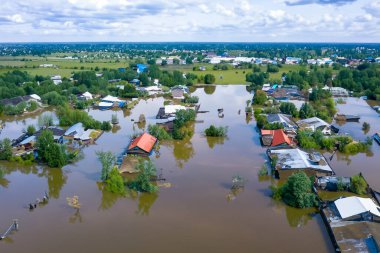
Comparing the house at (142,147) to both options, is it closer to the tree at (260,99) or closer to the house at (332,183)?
the house at (332,183)

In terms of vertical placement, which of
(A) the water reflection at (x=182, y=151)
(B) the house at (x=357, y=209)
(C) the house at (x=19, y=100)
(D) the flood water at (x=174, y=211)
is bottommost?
(D) the flood water at (x=174, y=211)

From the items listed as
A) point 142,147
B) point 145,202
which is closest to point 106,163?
point 145,202

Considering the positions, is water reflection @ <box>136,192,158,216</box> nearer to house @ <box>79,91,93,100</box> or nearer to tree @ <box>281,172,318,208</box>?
tree @ <box>281,172,318,208</box>

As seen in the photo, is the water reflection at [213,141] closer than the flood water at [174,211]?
No

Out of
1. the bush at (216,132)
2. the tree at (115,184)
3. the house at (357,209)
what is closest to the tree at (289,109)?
the bush at (216,132)

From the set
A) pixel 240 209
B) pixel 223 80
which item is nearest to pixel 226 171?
pixel 240 209

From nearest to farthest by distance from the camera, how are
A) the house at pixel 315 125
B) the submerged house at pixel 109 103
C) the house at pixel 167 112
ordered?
the house at pixel 315 125
the house at pixel 167 112
the submerged house at pixel 109 103

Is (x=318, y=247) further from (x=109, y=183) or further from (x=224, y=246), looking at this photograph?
(x=109, y=183)
